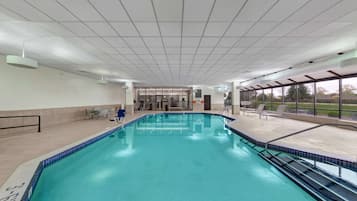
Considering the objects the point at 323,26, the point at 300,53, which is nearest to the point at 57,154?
the point at 323,26

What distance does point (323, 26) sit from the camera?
11.1ft

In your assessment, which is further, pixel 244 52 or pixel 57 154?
pixel 244 52

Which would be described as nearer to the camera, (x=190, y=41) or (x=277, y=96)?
(x=190, y=41)

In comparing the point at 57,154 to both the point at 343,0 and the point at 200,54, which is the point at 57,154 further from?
the point at 343,0

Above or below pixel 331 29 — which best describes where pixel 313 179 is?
below

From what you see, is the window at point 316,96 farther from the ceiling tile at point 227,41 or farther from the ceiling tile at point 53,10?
the ceiling tile at point 53,10

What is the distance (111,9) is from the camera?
→ 2.74 metres

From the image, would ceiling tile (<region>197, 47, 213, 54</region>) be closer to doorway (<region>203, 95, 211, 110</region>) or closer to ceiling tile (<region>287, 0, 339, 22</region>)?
ceiling tile (<region>287, 0, 339, 22</region>)

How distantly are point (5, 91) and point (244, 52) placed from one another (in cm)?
737

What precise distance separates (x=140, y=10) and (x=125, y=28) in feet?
2.63

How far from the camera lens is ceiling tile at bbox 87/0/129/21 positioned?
254 centimetres

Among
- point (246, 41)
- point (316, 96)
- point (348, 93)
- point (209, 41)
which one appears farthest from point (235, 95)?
point (209, 41)

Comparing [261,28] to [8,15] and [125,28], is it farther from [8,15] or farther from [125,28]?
[8,15]

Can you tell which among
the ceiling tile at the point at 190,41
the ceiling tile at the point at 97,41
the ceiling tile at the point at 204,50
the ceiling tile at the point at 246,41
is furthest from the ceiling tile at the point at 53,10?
the ceiling tile at the point at 246,41
